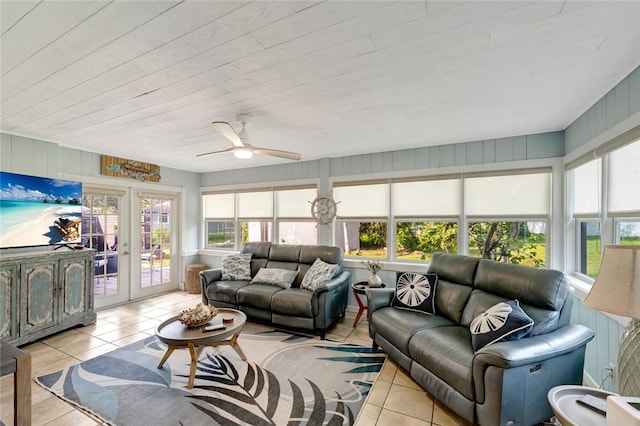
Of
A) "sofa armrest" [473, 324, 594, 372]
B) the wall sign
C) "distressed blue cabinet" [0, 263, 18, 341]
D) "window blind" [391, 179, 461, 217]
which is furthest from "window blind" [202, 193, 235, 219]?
"sofa armrest" [473, 324, 594, 372]

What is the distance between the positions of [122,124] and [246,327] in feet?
9.44

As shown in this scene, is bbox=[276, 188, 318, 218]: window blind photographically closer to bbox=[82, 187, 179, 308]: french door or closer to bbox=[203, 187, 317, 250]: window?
bbox=[203, 187, 317, 250]: window

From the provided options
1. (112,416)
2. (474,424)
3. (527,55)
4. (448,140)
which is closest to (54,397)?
(112,416)

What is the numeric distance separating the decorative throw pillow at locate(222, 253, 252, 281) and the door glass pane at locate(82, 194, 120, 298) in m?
1.93

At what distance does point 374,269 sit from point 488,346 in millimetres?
2084

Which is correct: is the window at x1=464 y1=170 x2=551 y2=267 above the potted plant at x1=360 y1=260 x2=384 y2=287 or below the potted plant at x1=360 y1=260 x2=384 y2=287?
above

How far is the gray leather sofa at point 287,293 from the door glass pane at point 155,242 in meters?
1.78

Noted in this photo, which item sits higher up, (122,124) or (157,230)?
(122,124)

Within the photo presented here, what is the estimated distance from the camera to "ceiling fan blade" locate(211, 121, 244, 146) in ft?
8.01

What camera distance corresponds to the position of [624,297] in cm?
130

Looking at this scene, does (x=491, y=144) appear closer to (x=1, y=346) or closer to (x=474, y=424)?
(x=474, y=424)

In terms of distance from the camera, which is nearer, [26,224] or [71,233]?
[26,224]

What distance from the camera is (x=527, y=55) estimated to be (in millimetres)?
1774

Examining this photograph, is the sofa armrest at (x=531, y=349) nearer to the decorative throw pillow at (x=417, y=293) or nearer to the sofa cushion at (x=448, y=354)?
the sofa cushion at (x=448, y=354)
